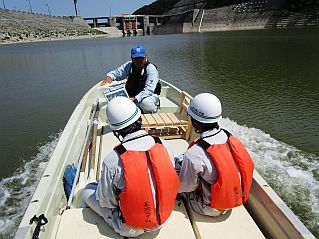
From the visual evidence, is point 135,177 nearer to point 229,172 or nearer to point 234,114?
point 229,172

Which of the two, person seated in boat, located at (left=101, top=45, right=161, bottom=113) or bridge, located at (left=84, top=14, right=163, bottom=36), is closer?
person seated in boat, located at (left=101, top=45, right=161, bottom=113)

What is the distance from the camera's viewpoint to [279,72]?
16.1 metres

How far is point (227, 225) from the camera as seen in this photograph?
9.50 feet

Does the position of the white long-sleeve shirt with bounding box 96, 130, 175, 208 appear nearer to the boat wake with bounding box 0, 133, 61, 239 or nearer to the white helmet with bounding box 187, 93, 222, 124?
the white helmet with bounding box 187, 93, 222, 124

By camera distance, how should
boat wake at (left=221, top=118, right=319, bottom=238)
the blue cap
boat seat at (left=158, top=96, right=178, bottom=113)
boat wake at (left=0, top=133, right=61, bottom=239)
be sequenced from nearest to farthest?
1. boat wake at (left=221, top=118, right=319, bottom=238)
2. boat wake at (left=0, top=133, right=61, bottom=239)
3. the blue cap
4. boat seat at (left=158, top=96, right=178, bottom=113)

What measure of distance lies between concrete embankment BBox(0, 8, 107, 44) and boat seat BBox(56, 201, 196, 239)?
66122 millimetres

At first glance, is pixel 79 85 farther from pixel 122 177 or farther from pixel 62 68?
pixel 122 177

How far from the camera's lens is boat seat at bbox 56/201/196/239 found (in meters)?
2.73

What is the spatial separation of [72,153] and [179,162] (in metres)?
2.21

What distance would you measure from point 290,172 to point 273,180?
49cm

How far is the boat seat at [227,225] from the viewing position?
2.77 meters

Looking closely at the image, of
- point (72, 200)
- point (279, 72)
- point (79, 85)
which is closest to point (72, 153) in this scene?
point (72, 200)

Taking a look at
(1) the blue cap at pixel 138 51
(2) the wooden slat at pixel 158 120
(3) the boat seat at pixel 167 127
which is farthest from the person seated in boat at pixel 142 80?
(3) the boat seat at pixel 167 127

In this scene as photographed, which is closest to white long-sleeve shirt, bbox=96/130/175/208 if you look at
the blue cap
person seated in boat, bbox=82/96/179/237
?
person seated in boat, bbox=82/96/179/237
